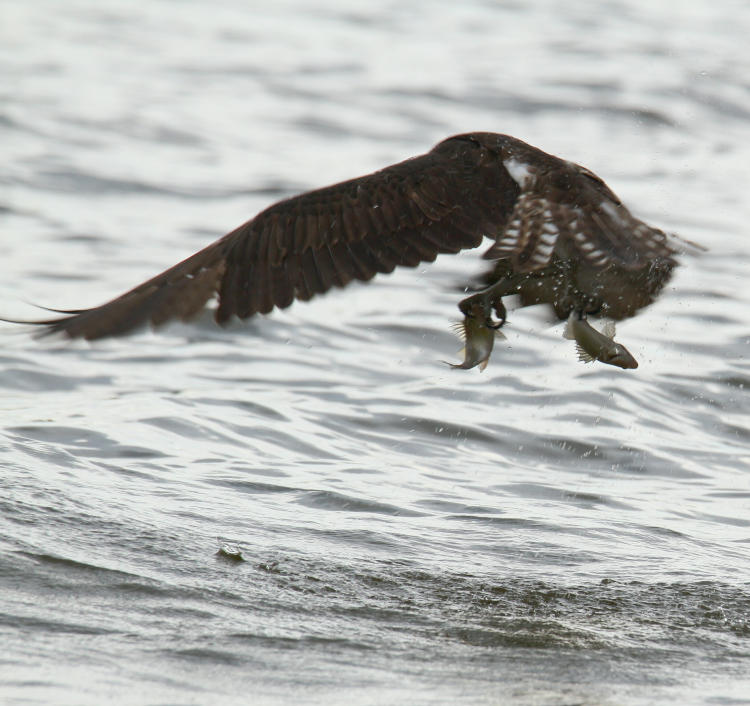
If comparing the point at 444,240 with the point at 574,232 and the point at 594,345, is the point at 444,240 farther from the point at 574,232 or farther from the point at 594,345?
the point at 594,345

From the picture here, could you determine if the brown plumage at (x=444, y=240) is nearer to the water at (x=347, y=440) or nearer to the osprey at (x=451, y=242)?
the osprey at (x=451, y=242)

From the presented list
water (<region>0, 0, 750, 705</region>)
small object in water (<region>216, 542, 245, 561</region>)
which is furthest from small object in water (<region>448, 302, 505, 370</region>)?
small object in water (<region>216, 542, 245, 561</region>)

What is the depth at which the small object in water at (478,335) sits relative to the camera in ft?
15.4

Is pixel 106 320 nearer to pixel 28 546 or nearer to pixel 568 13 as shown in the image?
pixel 28 546

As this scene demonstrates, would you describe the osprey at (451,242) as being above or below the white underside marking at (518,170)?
below

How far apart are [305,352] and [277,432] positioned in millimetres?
1245

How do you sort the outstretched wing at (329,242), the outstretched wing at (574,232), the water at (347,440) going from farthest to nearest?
the outstretched wing at (574,232) → the outstretched wing at (329,242) → the water at (347,440)

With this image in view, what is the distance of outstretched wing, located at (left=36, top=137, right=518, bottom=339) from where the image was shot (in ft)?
14.7

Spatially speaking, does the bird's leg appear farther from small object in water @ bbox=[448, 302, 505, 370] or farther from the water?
the water

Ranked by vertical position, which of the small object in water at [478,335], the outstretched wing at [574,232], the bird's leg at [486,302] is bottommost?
the small object in water at [478,335]

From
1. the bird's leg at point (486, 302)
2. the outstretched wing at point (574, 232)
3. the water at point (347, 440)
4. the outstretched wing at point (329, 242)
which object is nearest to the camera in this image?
the water at point (347, 440)

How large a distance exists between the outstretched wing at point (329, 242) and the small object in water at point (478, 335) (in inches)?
9.7

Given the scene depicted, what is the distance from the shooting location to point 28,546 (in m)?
4.48

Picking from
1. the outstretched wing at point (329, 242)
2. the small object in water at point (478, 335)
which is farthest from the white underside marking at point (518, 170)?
the small object in water at point (478, 335)
